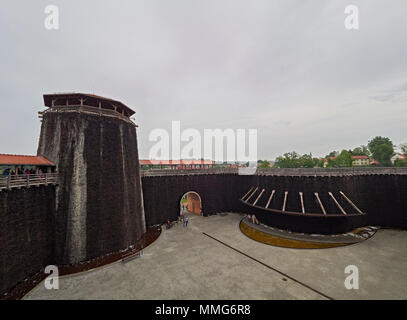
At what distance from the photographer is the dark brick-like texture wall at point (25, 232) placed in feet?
35.1

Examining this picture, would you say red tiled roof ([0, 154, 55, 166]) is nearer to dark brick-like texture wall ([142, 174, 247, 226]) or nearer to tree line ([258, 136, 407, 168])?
dark brick-like texture wall ([142, 174, 247, 226])

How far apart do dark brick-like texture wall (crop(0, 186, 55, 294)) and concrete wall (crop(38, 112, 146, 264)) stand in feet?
2.11

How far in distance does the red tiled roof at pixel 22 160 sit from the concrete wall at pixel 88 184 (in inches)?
30.8

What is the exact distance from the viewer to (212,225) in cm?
2259

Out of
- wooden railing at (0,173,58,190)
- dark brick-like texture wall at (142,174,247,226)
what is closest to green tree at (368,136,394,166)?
dark brick-like texture wall at (142,174,247,226)

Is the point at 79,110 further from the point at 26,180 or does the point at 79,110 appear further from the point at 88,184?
the point at 26,180

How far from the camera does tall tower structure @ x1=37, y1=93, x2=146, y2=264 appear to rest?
559 inches

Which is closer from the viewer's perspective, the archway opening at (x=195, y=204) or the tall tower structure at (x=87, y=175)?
the tall tower structure at (x=87, y=175)

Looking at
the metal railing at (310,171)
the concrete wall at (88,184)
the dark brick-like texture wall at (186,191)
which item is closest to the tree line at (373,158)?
the metal railing at (310,171)

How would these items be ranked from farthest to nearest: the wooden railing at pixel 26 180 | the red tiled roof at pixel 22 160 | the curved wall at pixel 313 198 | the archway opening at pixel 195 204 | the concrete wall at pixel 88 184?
1. the archway opening at pixel 195 204
2. the curved wall at pixel 313 198
3. the concrete wall at pixel 88 184
4. the red tiled roof at pixel 22 160
5. the wooden railing at pixel 26 180

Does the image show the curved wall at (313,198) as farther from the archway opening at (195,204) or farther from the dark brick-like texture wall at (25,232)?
the dark brick-like texture wall at (25,232)

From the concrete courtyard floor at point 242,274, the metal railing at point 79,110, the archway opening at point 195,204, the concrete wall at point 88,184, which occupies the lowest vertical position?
the concrete courtyard floor at point 242,274
